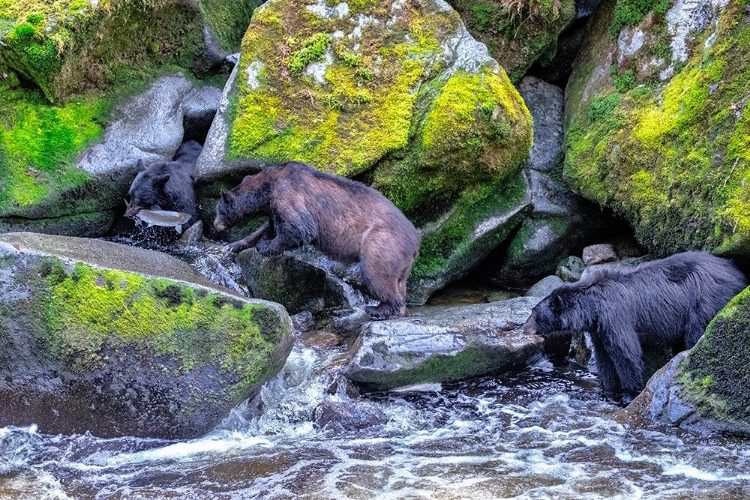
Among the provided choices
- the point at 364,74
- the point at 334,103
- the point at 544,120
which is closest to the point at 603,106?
the point at 544,120

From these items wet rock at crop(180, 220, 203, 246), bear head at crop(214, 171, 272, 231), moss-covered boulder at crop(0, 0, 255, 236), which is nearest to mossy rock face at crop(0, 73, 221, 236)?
moss-covered boulder at crop(0, 0, 255, 236)

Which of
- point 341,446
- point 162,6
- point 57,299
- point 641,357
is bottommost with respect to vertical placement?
point 341,446

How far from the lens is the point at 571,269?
10.3 metres

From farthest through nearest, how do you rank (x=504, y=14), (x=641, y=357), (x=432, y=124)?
(x=504, y=14)
(x=432, y=124)
(x=641, y=357)

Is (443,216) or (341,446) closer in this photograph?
(341,446)

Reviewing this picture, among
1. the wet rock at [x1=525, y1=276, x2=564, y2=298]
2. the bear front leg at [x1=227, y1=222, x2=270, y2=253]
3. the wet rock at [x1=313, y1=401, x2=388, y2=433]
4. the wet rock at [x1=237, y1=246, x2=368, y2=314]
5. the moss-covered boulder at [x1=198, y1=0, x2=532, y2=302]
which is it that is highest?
the moss-covered boulder at [x1=198, y1=0, x2=532, y2=302]

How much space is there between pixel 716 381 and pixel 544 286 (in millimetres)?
3687

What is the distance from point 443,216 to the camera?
33.3ft

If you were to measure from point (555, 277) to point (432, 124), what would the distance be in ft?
8.42

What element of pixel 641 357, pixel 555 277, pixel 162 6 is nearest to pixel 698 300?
pixel 641 357

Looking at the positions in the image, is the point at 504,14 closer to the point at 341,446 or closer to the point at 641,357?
the point at 641,357

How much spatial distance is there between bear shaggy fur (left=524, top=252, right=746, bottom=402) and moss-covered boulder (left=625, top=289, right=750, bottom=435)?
2.60 ft

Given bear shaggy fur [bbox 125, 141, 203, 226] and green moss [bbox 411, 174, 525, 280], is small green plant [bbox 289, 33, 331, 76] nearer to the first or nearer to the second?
bear shaggy fur [bbox 125, 141, 203, 226]

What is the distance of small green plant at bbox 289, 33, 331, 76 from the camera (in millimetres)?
10219
